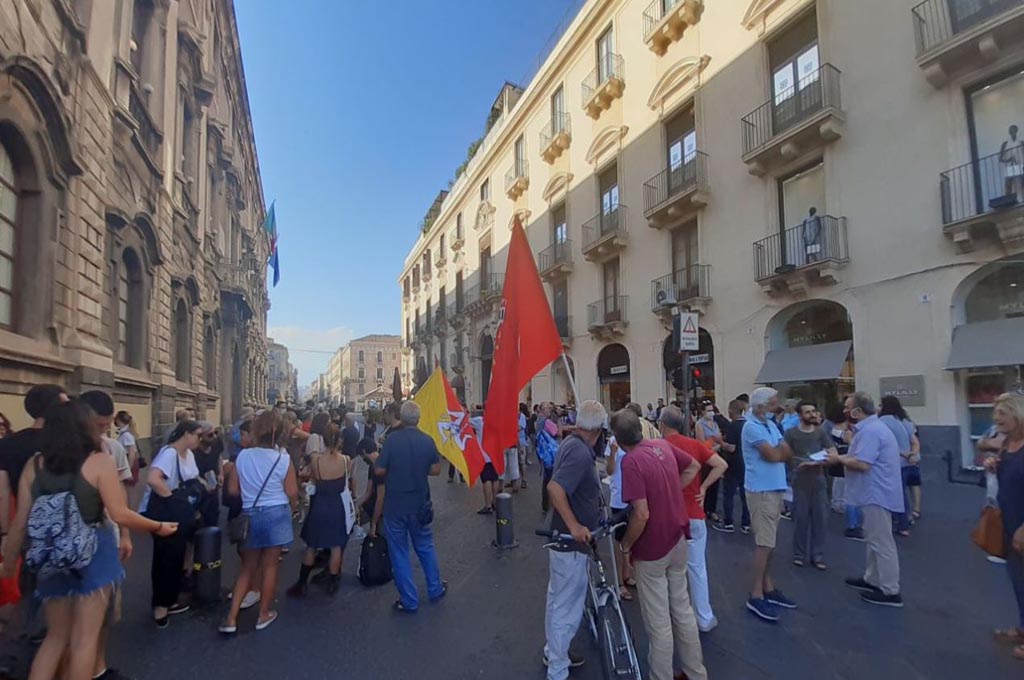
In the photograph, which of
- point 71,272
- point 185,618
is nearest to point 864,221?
point 185,618

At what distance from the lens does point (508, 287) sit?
5309mm

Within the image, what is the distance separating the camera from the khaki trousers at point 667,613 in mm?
3297

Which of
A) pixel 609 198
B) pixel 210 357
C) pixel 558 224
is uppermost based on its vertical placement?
pixel 558 224

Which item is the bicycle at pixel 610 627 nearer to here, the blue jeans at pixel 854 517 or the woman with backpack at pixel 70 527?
the woman with backpack at pixel 70 527

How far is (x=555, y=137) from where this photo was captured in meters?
23.1

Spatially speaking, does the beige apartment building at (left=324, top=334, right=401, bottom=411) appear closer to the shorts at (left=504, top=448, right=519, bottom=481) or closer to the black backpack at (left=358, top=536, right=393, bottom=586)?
the shorts at (left=504, top=448, right=519, bottom=481)

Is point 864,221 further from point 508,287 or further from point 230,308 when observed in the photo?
point 230,308

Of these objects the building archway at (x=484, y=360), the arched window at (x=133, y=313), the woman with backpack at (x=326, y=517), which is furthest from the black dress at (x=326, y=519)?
the building archway at (x=484, y=360)

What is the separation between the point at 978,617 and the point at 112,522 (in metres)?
6.43

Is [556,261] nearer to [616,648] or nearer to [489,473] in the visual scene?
[489,473]

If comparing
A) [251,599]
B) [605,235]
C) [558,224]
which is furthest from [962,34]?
[558,224]

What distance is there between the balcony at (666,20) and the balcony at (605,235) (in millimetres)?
4957

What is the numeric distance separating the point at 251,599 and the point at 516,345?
3264 millimetres

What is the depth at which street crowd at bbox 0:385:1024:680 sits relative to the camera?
9.86 ft
